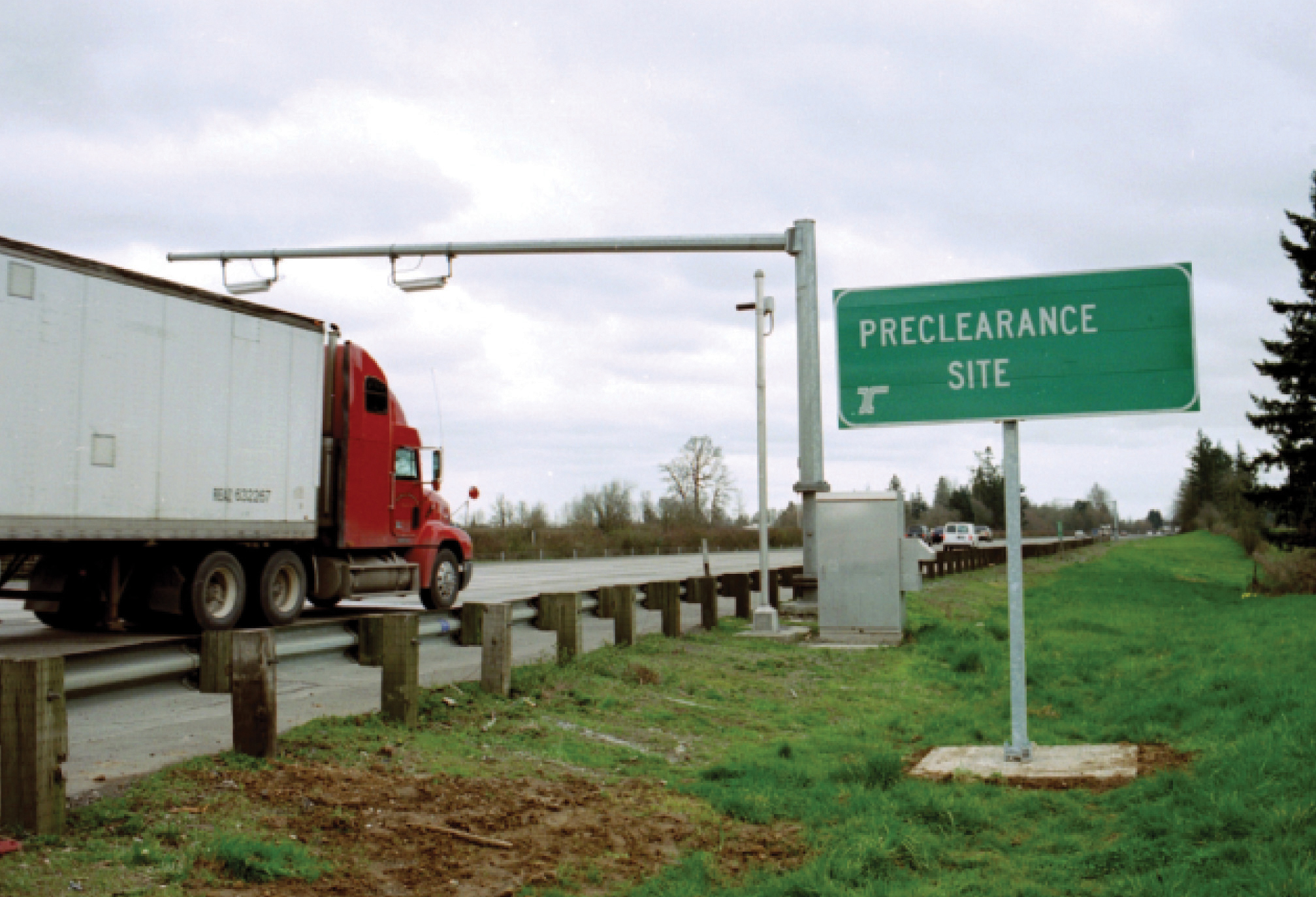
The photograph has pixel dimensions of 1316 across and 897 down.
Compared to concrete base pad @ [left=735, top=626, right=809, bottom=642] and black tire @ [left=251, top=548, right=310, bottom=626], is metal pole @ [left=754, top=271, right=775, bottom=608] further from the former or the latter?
black tire @ [left=251, top=548, right=310, bottom=626]

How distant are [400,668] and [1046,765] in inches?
163

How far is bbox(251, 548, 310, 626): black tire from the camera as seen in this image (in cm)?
1491

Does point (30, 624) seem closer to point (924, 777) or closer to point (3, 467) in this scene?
point (3, 467)

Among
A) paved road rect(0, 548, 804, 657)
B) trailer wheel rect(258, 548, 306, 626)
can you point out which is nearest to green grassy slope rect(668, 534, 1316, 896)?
paved road rect(0, 548, 804, 657)

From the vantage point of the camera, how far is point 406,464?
59.0 feet

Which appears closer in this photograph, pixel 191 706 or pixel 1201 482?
pixel 191 706

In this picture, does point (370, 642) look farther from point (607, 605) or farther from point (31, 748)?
point (607, 605)

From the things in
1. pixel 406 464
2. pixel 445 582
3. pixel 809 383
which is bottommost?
pixel 445 582

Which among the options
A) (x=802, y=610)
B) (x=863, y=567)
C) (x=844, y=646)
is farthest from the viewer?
(x=802, y=610)

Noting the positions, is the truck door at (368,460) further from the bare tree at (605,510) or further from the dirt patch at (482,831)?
the bare tree at (605,510)

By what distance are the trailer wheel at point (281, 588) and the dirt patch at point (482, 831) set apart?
9.41m

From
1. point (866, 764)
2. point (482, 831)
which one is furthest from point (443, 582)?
point (482, 831)

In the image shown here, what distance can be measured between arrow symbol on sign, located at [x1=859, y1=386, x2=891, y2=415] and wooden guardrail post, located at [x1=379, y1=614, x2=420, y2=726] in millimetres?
3556

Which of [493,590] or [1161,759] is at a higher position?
[493,590]
